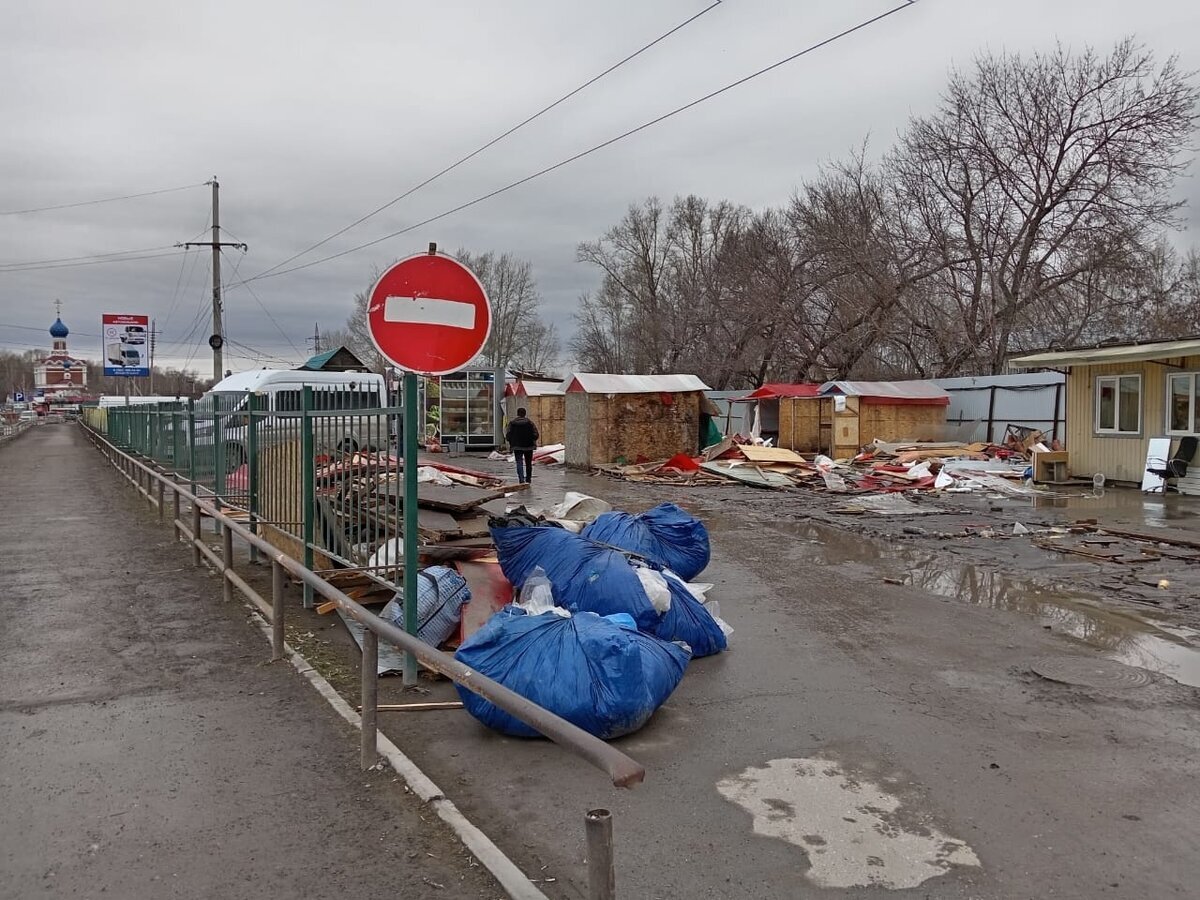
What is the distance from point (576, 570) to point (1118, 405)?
15724 mm

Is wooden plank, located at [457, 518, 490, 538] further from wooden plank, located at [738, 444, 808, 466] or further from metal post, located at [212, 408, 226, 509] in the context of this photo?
wooden plank, located at [738, 444, 808, 466]

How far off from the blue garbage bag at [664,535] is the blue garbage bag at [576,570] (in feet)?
4.15

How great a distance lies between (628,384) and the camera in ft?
78.0

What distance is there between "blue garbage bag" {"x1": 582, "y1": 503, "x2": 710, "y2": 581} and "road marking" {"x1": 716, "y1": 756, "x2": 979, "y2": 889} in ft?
11.5

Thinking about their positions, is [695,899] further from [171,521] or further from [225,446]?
[171,521]

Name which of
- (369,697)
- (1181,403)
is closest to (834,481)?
(1181,403)

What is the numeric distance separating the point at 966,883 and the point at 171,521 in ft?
40.5

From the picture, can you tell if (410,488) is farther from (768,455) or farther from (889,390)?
(889,390)

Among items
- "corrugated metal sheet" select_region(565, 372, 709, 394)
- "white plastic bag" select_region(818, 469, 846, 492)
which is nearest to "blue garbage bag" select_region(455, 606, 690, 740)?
"white plastic bag" select_region(818, 469, 846, 492)

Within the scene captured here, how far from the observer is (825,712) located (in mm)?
4938

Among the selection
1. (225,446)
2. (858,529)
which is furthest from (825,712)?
(858,529)

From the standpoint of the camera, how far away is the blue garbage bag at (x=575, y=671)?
4.26m

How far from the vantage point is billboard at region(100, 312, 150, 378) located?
115ft

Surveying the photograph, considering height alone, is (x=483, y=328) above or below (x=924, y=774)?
→ above
